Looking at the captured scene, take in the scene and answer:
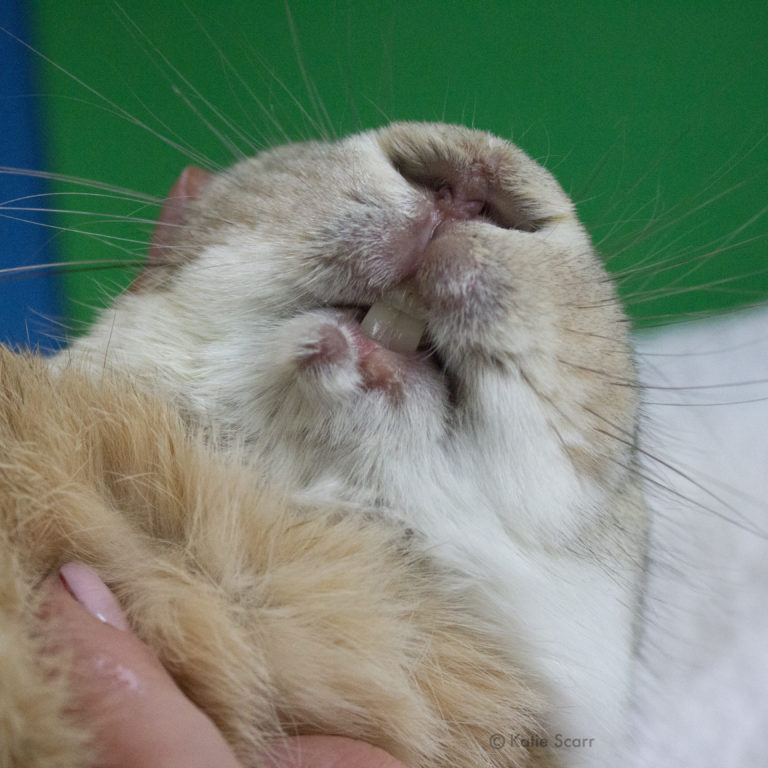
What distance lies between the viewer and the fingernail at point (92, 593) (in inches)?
22.5

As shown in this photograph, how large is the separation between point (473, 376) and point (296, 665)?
304 millimetres

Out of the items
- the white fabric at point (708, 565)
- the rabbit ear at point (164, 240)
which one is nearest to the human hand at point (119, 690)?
the rabbit ear at point (164, 240)

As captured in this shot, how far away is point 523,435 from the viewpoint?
726 millimetres

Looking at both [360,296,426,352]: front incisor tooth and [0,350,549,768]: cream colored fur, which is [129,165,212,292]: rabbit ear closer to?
[0,350,549,768]: cream colored fur

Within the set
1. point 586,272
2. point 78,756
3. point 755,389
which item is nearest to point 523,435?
point 586,272

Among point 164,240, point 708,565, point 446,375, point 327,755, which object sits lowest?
point 708,565

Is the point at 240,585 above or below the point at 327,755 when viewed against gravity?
above

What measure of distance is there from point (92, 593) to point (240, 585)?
0.13 metres

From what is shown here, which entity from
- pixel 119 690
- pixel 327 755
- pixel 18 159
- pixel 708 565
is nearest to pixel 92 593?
pixel 119 690

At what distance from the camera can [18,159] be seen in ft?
7.31

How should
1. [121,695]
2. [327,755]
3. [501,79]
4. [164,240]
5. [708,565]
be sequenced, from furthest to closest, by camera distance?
[501,79]
[708,565]
[164,240]
[327,755]
[121,695]

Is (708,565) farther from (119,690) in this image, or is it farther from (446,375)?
(119,690)

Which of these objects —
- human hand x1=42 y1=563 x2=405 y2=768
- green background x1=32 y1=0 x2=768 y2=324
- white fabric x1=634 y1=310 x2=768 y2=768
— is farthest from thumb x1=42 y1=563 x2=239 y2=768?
green background x1=32 y1=0 x2=768 y2=324

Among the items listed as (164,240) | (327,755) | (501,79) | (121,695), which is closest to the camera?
(121,695)
